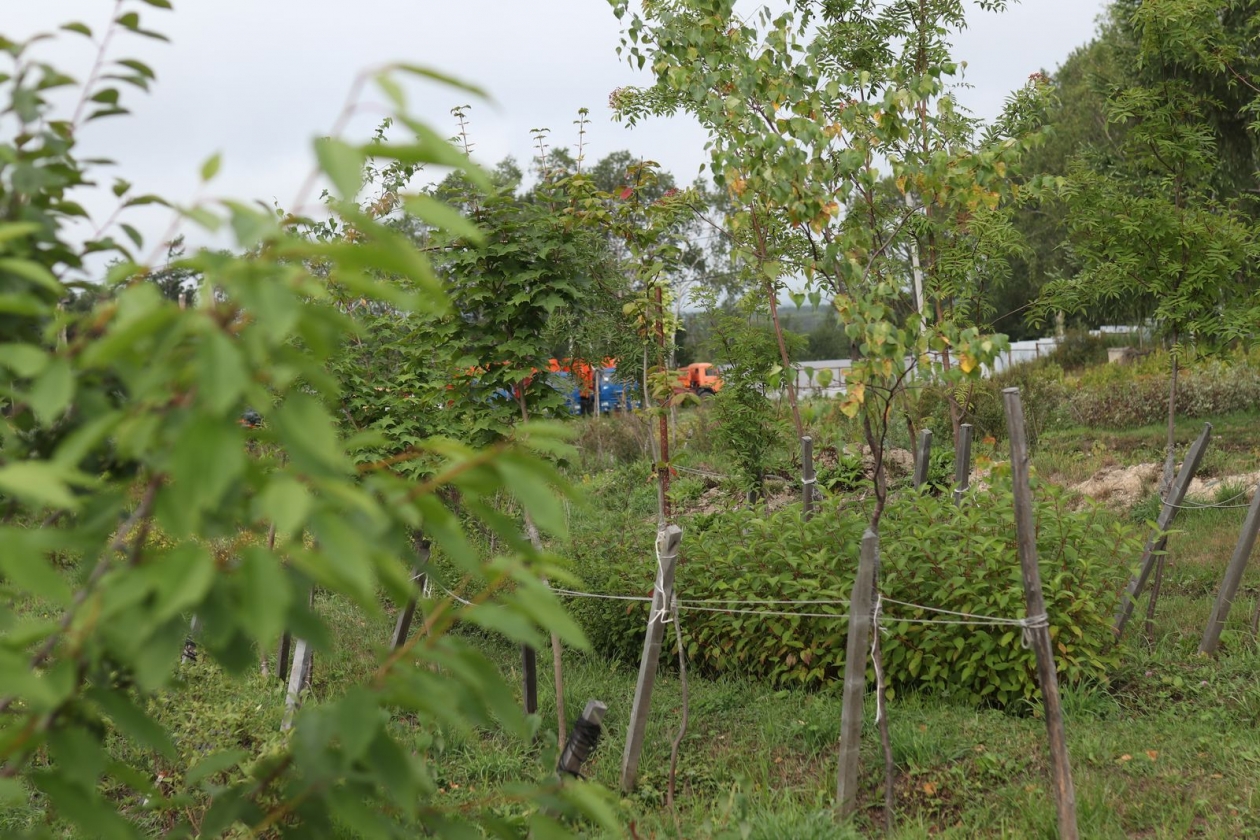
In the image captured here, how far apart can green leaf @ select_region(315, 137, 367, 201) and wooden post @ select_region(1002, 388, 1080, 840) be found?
121 inches

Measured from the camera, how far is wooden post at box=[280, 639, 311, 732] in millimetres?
4445

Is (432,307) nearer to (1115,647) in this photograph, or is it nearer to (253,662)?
(253,662)

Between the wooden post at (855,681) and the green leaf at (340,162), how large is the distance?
3.07 m

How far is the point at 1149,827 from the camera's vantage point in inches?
144

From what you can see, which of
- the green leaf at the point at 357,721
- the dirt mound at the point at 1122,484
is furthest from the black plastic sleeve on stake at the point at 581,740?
the dirt mound at the point at 1122,484

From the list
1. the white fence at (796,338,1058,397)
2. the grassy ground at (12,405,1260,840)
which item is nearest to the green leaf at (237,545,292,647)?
the grassy ground at (12,405,1260,840)

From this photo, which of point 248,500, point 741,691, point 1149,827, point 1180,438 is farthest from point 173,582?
point 1180,438

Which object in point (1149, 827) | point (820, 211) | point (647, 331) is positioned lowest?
point (1149, 827)

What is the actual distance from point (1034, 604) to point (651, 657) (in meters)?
1.51

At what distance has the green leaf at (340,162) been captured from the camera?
0.92 m

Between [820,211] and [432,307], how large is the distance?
11.6 feet

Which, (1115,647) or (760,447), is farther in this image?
(760,447)

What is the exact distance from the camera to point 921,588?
193 inches

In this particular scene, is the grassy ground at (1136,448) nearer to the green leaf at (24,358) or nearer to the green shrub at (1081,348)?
the green leaf at (24,358)
